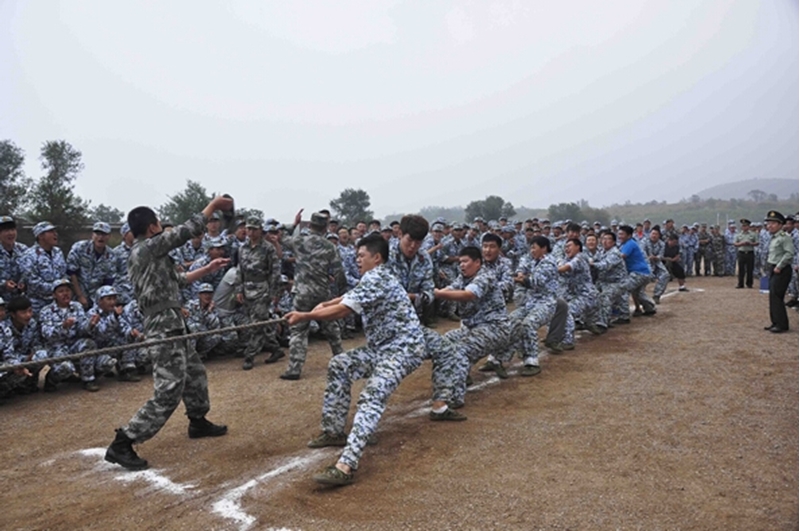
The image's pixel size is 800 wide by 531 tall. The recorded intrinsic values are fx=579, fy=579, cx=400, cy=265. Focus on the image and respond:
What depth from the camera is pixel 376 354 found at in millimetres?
4992

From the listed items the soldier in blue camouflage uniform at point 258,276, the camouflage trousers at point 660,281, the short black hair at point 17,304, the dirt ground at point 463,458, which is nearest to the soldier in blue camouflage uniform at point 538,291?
the dirt ground at point 463,458

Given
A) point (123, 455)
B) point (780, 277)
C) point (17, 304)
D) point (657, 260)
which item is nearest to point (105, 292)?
point (17, 304)

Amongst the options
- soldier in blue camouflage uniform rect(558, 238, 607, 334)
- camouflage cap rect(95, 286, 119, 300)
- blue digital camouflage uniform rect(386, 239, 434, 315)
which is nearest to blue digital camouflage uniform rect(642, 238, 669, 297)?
soldier in blue camouflage uniform rect(558, 238, 607, 334)

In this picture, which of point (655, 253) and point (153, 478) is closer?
point (153, 478)

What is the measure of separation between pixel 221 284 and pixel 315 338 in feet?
6.54

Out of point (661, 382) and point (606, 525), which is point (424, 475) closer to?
point (606, 525)

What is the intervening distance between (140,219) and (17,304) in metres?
3.32

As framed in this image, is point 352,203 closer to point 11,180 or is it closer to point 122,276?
point 11,180

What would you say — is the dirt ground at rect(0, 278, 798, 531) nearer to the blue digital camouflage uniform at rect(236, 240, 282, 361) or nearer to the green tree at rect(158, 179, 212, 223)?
the blue digital camouflage uniform at rect(236, 240, 282, 361)

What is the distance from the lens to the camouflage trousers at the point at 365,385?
4332 mm

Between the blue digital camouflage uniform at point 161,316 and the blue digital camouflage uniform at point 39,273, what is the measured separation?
3.47 m

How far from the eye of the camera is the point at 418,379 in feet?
23.5

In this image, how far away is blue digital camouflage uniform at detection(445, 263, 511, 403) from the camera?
622cm

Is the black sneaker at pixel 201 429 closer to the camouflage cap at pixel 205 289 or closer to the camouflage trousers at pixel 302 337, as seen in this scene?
the camouflage trousers at pixel 302 337
